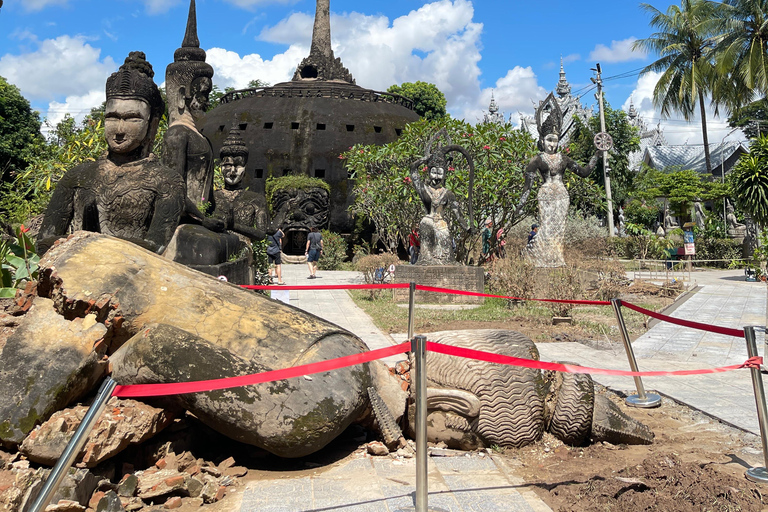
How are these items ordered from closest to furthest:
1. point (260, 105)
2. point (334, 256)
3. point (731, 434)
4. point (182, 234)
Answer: point (731, 434) → point (182, 234) → point (334, 256) → point (260, 105)

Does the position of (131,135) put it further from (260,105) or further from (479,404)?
Answer: (260,105)

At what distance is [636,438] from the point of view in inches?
160

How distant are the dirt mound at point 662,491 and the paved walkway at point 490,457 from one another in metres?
0.27

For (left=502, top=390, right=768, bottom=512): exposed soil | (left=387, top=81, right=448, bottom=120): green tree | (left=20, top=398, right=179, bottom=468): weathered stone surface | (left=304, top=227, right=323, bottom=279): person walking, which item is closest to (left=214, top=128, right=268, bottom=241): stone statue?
(left=20, top=398, right=179, bottom=468): weathered stone surface

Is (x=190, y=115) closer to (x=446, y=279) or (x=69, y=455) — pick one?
(x=446, y=279)

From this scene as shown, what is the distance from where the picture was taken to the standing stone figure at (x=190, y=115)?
28.4 feet

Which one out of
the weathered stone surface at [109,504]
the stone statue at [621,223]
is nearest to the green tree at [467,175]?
the weathered stone surface at [109,504]

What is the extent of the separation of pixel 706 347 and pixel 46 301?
720 cm

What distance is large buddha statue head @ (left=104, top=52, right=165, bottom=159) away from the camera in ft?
17.6

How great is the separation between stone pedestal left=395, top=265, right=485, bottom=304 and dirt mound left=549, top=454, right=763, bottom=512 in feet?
27.6

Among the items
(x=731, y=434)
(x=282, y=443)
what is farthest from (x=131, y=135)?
(x=731, y=434)

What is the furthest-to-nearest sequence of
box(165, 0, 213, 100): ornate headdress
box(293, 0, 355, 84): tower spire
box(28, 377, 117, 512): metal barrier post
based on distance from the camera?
box(293, 0, 355, 84): tower spire < box(165, 0, 213, 100): ornate headdress < box(28, 377, 117, 512): metal barrier post

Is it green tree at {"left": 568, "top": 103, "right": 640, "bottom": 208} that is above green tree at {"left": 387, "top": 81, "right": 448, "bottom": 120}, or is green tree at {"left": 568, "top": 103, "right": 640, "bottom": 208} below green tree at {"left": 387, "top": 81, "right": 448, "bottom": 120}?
below

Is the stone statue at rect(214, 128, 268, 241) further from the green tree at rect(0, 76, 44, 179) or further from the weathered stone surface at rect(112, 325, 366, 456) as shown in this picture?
the green tree at rect(0, 76, 44, 179)
